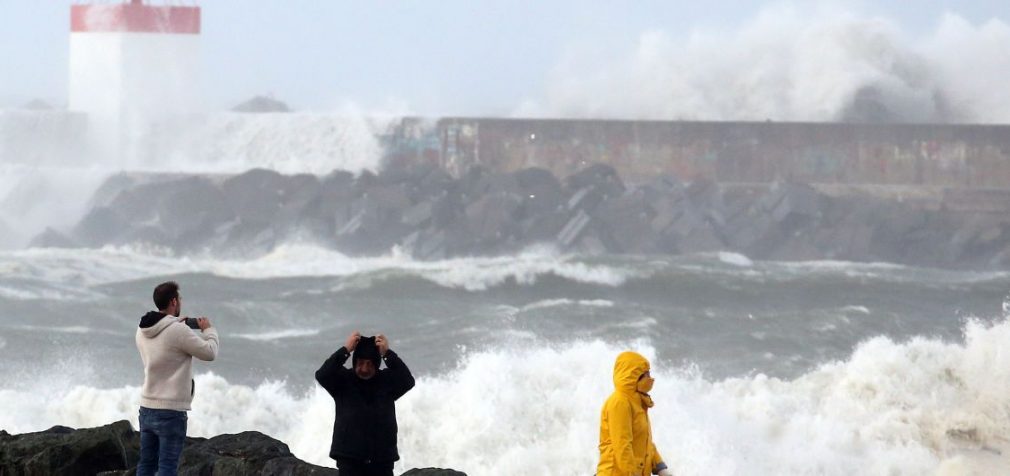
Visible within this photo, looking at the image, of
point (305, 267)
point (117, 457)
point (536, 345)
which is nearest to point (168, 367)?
point (117, 457)

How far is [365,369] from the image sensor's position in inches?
149

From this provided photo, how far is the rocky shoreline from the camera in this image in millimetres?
20297

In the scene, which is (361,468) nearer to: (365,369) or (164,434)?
(365,369)

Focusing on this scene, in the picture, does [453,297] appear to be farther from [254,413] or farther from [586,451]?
[586,451]

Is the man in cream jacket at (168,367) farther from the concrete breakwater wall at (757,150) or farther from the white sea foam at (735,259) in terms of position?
the concrete breakwater wall at (757,150)

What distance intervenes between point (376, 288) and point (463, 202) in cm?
391

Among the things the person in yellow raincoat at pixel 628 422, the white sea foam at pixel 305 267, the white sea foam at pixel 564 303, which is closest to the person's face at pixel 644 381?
the person in yellow raincoat at pixel 628 422

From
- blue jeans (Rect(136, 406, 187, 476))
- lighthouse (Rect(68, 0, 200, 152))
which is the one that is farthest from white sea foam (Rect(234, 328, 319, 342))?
lighthouse (Rect(68, 0, 200, 152))

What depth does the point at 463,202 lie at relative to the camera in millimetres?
20828

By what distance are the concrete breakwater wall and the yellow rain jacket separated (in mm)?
17661

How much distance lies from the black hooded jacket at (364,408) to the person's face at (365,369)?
0.05ft

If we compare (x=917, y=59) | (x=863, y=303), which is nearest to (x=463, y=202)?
(x=863, y=303)

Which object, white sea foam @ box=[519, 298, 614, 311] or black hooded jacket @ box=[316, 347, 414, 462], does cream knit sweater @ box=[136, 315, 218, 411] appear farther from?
white sea foam @ box=[519, 298, 614, 311]

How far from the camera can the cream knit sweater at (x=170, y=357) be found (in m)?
3.96
